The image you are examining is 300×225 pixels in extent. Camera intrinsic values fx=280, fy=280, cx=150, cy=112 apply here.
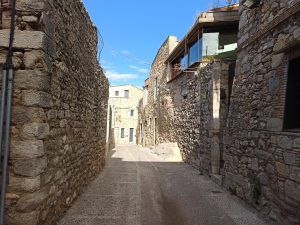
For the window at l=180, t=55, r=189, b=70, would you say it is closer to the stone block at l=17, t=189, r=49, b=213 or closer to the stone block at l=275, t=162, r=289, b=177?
the stone block at l=275, t=162, r=289, b=177

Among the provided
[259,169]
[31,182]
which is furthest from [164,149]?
[31,182]

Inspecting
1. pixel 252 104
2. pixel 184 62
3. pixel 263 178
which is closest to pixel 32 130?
pixel 263 178

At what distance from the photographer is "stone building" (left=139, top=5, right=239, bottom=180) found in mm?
8078

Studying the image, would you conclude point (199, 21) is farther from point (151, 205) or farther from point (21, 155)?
point (21, 155)

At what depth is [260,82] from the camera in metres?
5.10

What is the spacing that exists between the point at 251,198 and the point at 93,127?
13.8 ft

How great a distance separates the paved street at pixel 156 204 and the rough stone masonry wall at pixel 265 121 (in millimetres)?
489

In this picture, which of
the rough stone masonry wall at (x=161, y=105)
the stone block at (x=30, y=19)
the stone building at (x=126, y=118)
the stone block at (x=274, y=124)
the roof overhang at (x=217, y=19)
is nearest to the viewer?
the stone block at (x=30, y=19)

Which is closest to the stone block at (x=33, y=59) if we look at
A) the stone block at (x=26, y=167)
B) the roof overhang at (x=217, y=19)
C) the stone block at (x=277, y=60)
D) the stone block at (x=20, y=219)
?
the stone block at (x=26, y=167)

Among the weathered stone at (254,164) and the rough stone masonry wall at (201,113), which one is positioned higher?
the rough stone masonry wall at (201,113)

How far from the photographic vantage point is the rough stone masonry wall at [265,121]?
407 centimetres

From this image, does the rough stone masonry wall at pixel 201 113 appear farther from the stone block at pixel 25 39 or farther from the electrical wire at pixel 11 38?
the electrical wire at pixel 11 38

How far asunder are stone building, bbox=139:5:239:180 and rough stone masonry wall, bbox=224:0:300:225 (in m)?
1.71

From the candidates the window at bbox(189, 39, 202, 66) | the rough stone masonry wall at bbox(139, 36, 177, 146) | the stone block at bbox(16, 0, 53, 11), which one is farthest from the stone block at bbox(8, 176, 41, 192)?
the rough stone masonry wall at bbox(139, 36, 177, 146)
